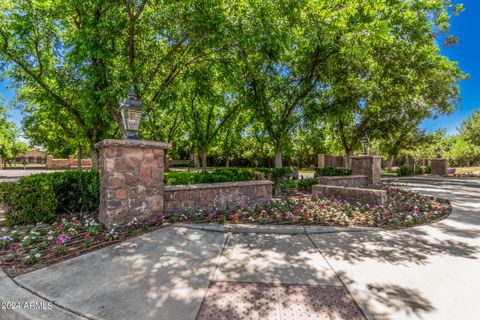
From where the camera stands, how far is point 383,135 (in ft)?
49.9

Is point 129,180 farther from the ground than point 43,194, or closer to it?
farther from the ground

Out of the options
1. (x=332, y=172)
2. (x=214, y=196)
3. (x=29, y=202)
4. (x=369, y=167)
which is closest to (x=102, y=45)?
(x=29, y=202)

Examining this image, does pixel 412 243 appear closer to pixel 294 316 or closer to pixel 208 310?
pixel 294 316

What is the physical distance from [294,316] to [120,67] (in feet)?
26.3

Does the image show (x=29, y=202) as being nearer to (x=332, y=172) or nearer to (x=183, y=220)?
(x=183, y=220)

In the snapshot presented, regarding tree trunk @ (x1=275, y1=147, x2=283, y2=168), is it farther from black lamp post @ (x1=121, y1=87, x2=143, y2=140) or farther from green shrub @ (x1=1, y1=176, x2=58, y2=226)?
green shrub @ (x1=1, y1=176, x2=58, y2=226)

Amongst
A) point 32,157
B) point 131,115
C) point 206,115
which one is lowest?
point 32,157

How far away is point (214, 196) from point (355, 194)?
4109 millimetres

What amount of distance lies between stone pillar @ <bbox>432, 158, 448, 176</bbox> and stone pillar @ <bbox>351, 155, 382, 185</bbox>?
1164 cm

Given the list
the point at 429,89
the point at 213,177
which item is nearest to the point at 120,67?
the point at 213,177

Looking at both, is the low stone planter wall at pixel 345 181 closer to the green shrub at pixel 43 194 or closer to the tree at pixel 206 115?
the tree at pixel 206 115

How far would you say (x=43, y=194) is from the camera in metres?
4.43

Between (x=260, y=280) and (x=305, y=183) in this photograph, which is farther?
(x=305, y=183)

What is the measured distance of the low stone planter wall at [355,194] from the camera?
6.16m
